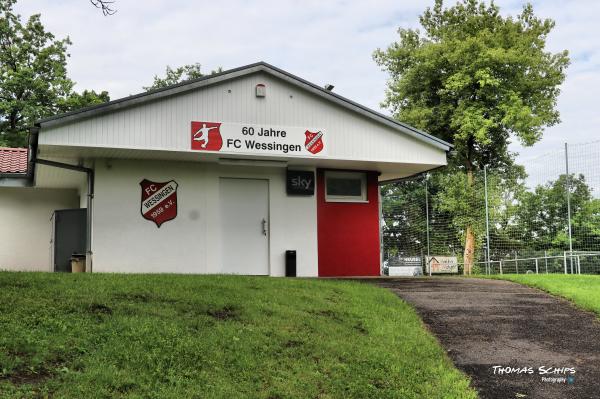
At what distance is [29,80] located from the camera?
31.1 metres

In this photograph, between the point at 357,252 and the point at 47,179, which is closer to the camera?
the point at 357,252

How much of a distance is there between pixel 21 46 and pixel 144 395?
105 ft

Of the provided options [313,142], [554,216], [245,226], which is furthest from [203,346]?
[554,216]

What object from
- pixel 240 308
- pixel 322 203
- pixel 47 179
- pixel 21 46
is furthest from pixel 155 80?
pixel 240 308

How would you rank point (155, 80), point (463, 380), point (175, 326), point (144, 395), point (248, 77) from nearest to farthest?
point (144, 395) < point (463, 380) < point (175, 326) < point (248, 77) < point (155, 80)

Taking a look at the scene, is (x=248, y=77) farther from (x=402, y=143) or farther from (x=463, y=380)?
(x=463, y=380)

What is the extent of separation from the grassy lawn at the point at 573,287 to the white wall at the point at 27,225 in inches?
511

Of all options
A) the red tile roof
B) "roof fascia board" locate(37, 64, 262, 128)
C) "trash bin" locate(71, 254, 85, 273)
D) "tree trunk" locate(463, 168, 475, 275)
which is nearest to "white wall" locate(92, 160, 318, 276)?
"trash bin" locate(71, 254, 85, 273)

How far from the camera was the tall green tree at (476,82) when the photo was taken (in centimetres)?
2817

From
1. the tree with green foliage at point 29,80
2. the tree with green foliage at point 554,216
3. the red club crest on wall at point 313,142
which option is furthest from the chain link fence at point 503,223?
the tree with green foliage at point 29,80

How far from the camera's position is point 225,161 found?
13.5m

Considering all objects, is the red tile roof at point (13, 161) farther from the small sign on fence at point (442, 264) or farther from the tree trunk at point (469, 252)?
the tree trunk at point (469, 252)

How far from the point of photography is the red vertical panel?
48.2 ft

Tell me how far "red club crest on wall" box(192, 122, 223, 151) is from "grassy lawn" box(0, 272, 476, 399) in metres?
4.44
